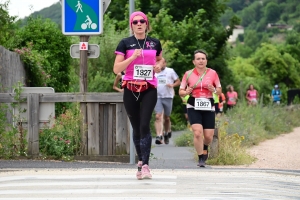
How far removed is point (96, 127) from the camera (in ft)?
44.5

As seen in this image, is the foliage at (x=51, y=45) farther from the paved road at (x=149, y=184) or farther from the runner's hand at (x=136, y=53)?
the runner's hand at (x=136, y=53)

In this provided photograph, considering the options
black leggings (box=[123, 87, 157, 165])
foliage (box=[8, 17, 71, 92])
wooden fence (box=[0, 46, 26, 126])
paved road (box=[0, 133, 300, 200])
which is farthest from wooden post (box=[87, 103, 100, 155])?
foliage (box=[8, 17, 71, 92])

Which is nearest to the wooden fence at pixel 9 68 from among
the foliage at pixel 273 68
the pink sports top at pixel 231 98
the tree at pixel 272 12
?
the pink sports top at pixel 231 98

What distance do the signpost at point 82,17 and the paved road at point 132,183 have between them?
2310mm

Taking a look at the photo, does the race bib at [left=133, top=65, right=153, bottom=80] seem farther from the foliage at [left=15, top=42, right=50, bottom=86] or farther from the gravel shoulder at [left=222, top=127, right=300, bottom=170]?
the foliage at [left=15, top=42, right=50, bottom=86]

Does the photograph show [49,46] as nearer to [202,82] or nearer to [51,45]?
[51,45]

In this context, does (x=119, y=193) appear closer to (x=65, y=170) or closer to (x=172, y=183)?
(x=172, y=183)

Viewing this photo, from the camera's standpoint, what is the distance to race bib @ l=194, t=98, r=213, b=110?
12789mm

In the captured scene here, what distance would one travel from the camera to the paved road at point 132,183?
916cm

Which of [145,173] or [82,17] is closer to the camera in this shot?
[145,173]

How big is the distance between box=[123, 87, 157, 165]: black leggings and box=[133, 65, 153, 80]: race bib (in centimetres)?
23

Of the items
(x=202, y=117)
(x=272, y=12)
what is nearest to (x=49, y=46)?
(x=202, y=117)

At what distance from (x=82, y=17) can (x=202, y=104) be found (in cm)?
248

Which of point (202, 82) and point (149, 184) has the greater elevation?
point (202, 82)
